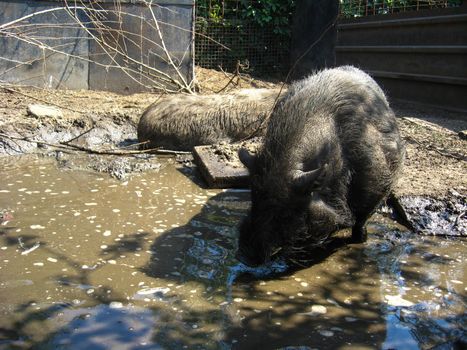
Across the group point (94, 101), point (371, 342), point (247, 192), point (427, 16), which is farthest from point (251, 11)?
point (371, 342)

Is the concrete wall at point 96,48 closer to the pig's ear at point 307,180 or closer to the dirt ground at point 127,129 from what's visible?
the dirt ground at point 127,129

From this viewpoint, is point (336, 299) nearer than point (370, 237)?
Yes

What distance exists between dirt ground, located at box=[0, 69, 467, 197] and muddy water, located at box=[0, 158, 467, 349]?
0.93 metres

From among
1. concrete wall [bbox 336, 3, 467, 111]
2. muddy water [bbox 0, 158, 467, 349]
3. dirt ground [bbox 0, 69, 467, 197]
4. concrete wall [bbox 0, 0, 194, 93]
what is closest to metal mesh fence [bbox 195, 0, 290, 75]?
concrete wall [bbox 336, 3, 467, 111]

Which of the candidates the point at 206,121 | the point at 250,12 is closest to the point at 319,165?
the point at 206,121

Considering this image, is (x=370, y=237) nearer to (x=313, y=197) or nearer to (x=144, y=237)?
(x=313, y=197)

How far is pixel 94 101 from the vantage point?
8.23 meters

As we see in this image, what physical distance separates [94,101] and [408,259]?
223 inches

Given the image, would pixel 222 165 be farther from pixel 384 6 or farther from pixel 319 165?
pixel 384 6

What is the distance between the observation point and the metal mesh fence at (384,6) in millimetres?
11188

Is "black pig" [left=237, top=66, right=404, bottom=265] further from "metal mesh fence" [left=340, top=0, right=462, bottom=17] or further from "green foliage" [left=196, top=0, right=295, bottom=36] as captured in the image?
"green foliage" [left=196, top=0, right=295, bottom=36]

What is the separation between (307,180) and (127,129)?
475 cm

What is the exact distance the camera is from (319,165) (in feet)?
11.6

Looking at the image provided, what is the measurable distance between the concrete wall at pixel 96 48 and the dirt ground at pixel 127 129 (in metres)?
0.33
